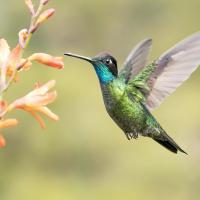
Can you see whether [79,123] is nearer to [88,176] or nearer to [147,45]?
[88,176]

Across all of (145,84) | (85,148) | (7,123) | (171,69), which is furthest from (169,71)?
(85,148)

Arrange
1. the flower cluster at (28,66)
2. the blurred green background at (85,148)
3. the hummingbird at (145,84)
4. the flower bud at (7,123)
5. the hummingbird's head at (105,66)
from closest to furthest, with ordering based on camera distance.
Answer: the flower bud at (7,123) < the flower cluster at (28,66) < the hummingbird's head at (105,66) < the hummingbird at (145,84) < the blurred green background at (85,148)

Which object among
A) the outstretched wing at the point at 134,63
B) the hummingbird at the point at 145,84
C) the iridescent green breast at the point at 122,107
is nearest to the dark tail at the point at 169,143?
the hummingbird at the point at 145,84

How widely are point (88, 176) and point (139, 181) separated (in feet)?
3.29

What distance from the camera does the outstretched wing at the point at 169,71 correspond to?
4.52m

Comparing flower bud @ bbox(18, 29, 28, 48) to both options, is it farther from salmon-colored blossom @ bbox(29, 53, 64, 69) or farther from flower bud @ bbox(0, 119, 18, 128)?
flower bud @ bbox(0, 119, 18, 128)

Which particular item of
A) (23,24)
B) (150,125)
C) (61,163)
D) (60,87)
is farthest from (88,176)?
(150,125)

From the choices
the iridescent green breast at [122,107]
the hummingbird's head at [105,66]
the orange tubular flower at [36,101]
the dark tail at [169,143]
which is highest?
the orange tubular flower at [36,101]

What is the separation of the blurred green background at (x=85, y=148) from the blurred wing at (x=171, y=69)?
214 inches

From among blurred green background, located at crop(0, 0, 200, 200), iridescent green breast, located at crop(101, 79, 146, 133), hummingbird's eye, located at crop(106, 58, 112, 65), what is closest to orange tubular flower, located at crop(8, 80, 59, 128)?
hummingbird's eye, located at crop(106, 58, 112, 65)

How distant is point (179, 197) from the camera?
10.2 metres

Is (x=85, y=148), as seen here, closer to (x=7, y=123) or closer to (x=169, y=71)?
(x=169, y=71)

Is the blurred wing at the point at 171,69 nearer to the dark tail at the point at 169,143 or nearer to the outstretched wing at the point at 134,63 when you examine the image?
the outstretched wing at the point at 134,63

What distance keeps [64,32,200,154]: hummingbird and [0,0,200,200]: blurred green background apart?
213 inches
